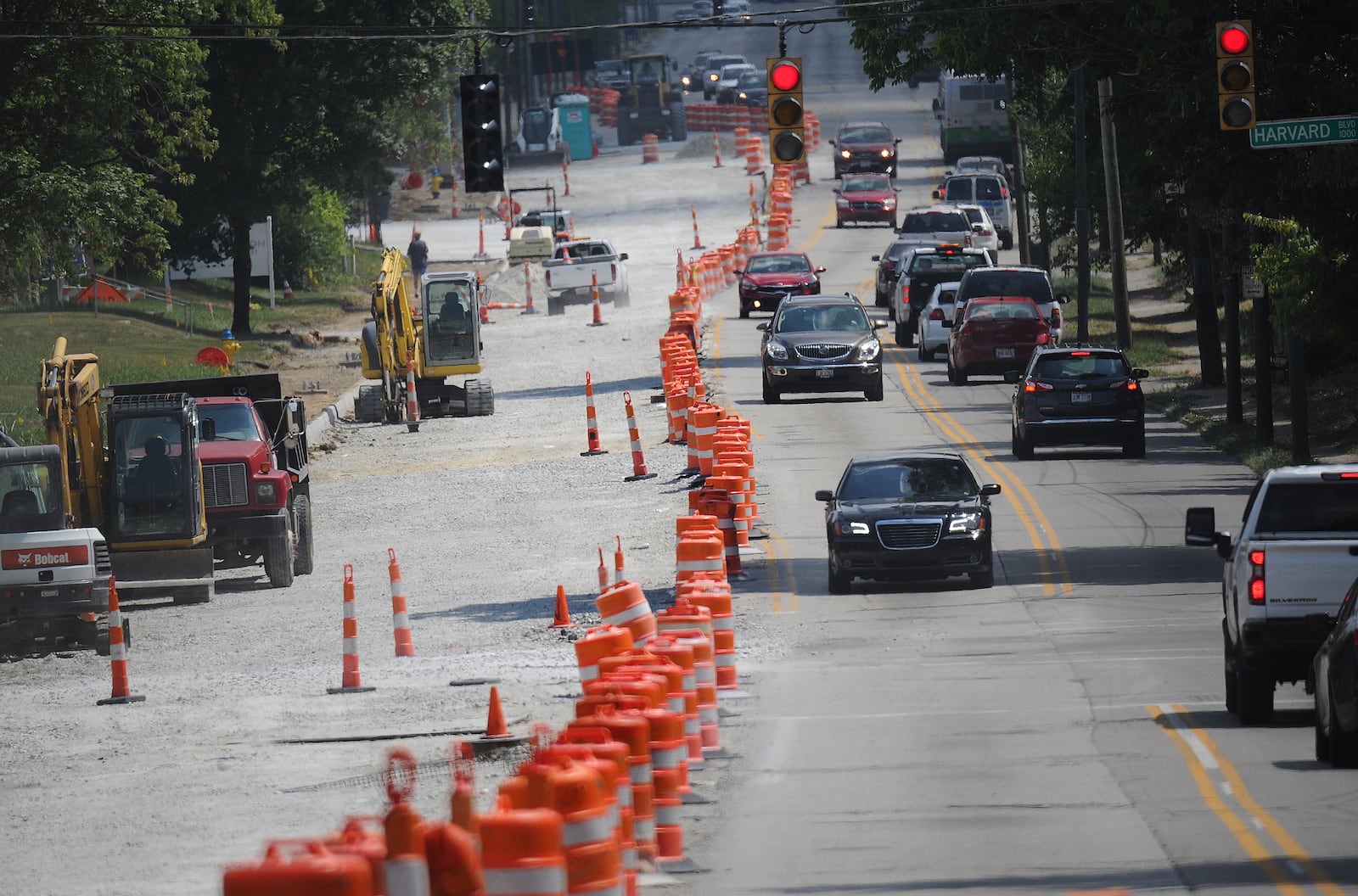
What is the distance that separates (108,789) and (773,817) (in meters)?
5.08

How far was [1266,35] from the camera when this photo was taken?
23.7 m

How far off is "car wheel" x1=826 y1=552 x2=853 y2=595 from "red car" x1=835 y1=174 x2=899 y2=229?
179 ft

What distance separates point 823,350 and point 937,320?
8.30 meters

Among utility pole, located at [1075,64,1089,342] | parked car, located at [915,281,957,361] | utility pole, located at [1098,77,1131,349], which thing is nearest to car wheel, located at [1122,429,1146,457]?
parked car, located at [915,281,957,361]

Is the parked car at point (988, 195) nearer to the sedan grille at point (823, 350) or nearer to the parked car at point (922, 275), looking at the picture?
the parked car at point (922, 275)

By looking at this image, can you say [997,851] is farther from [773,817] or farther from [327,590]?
[327,590]

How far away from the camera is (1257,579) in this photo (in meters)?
14.6

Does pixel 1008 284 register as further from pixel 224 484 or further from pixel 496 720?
pixel 496 720

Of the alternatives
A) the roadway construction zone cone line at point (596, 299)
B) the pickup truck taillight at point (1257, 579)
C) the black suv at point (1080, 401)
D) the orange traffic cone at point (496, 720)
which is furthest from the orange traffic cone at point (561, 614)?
the roadway construction zone cone line at point (596, 299)

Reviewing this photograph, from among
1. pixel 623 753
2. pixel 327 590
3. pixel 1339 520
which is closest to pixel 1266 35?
pixel 1339 520

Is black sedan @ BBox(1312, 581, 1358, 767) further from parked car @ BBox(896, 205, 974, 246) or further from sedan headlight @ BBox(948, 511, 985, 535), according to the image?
parked car @ BBox(896, 205, 974, 246)

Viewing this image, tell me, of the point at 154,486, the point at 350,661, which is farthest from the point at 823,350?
the point at 350,661

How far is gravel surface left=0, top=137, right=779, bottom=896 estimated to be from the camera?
13.6m

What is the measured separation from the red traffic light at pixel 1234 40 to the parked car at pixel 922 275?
27.9 m
